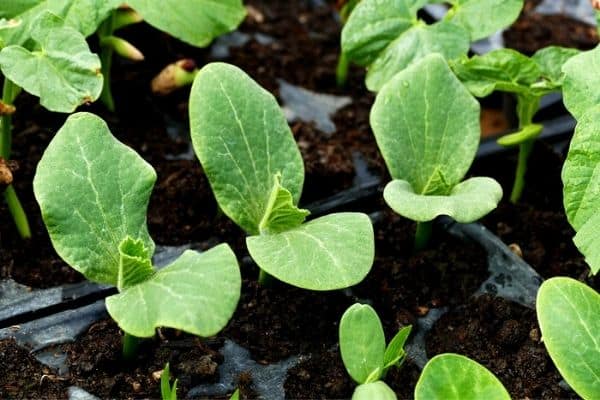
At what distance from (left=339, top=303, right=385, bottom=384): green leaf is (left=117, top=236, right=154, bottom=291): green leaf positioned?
241mm

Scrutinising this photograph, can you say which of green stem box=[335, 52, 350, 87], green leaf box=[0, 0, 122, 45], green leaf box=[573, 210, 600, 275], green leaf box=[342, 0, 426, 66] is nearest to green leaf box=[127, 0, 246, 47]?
green leaf box=[0, 0, 122, 45]

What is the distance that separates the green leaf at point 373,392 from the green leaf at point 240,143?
30 cm

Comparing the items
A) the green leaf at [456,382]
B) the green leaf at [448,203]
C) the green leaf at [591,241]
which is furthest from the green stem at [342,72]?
the green leaf at [456,382]

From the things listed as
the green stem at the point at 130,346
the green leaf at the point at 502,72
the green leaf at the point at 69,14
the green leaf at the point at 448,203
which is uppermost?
the green leaf at the point at 69,14

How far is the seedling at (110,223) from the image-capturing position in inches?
41.5

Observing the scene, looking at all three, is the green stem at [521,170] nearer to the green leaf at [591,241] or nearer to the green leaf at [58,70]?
the green leaf at [591,241]

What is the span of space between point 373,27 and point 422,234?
1.20 feet

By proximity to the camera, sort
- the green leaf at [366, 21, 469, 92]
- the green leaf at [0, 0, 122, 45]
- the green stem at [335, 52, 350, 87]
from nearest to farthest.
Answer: the green leaf at [0, 0, 122, 45], the green leaf at [366, 21, 469, 92], the green stem at [335, 52, 350, 87]

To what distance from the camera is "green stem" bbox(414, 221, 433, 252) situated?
1377 mm

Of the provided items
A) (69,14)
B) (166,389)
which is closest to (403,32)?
(69,14)

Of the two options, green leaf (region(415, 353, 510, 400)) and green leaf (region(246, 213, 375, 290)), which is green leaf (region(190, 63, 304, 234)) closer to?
green leaf (region(246, 213, 375, 290))

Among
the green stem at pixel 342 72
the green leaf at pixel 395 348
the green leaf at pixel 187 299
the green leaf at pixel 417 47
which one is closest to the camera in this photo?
the green leaf at pixel 187 299

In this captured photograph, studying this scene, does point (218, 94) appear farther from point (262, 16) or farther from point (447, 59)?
point (262, 16)

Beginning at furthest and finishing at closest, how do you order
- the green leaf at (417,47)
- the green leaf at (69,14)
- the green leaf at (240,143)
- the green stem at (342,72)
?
1. the green stem at (342,72)
2. the green leaf at (417,47)
3. the green leaf at (69,14)
4. the green leaf at (240,143)
